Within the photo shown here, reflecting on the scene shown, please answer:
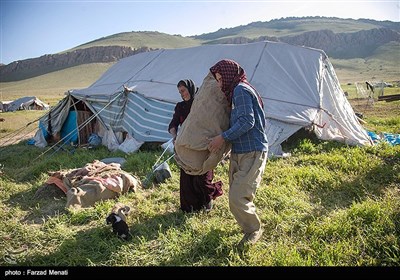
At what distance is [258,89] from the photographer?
7.52 m

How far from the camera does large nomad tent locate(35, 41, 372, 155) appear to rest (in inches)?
278

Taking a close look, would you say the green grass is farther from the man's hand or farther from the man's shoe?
the man's hand

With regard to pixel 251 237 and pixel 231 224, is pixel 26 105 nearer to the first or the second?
pixel 231 224

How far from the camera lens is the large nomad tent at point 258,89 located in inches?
278

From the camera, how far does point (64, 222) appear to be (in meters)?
3.84

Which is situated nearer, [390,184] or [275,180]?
[390,184]

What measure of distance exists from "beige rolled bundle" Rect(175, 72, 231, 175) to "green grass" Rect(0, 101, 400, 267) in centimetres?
83

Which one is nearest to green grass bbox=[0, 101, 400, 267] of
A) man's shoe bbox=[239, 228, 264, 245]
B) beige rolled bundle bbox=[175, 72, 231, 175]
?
man's shoe bbox=[239, 228, 264, 245]

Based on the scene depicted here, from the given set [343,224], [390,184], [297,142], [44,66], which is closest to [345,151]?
[297,142]

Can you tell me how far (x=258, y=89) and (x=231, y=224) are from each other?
4667 mm

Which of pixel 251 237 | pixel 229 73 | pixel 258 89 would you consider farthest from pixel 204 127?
pixel 258 89

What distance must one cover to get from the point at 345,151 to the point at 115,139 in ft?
18.3

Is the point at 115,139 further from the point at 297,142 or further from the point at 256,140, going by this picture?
the point at 256,140

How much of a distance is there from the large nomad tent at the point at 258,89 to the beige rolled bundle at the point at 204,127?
370 cm
